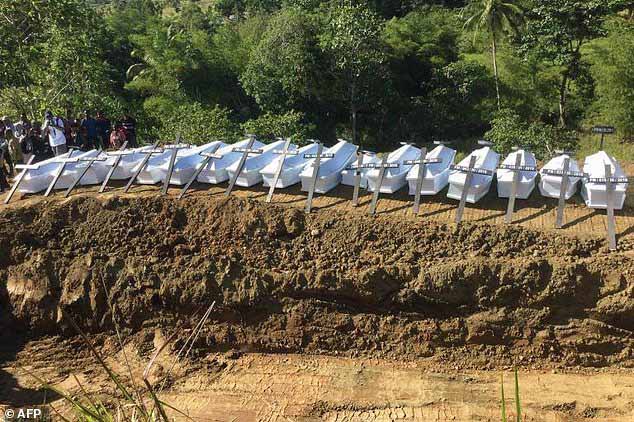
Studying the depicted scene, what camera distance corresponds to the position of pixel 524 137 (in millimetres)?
18594

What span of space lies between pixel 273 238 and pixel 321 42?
1525cm

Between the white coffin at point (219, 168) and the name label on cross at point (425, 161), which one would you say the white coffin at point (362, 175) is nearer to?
the name label on cross at point (425, 161)

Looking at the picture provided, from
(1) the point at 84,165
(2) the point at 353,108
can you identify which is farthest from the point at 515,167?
(2) the point at 353,108

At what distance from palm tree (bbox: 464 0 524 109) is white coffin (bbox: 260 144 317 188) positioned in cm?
1741

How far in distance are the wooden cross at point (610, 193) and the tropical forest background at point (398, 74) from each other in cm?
990

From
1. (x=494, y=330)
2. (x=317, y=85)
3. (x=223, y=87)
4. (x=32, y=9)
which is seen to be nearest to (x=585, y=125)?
(x=317, y=85)

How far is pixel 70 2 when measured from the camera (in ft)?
52.2

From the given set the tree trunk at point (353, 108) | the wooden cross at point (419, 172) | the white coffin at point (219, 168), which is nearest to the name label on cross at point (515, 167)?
the wooden cross at point (419, 172)

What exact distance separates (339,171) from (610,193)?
4979 mm

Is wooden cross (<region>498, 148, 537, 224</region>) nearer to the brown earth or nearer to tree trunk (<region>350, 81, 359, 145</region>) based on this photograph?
the brown earth

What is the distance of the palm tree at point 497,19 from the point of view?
25.3 metres

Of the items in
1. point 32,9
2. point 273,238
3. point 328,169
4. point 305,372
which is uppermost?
point 32,9

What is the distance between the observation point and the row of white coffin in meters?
9.45

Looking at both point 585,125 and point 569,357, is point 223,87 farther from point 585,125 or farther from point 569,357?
point 569,357
